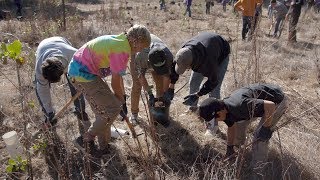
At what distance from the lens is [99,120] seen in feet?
10.8

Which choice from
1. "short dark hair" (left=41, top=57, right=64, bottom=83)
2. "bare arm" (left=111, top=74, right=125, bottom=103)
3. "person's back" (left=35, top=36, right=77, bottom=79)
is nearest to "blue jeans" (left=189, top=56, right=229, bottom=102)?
"bare arm" (left=111, top=74, right=125, bottom=103)

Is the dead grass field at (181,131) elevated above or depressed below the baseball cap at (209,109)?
below

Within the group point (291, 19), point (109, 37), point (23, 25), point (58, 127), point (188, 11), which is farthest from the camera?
point (188, 11)

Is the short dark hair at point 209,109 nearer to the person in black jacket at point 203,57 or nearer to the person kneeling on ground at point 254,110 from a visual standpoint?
the person kneeling on ground at point 254,110

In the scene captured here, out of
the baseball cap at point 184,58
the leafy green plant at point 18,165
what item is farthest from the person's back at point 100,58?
the leafy green plant at point 18,165

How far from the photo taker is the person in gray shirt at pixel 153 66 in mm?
3469

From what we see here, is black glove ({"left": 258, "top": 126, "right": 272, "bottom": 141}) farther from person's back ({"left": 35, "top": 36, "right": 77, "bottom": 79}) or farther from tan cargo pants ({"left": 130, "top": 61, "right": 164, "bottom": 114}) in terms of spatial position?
person's back ({"left": 35, "top": 36, "right": 77, "bottom": 79})

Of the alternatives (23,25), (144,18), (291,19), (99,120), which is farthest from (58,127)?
(144,18)

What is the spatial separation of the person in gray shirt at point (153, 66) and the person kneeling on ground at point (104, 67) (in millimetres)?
275

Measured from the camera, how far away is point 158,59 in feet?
11.4

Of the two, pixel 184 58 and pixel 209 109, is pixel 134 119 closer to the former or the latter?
pixel 184 58

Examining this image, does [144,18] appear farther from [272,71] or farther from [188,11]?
[272,71]

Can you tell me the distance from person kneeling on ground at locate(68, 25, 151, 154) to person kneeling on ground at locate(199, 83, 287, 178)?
29.9 inches

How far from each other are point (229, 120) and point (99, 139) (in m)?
1.29
